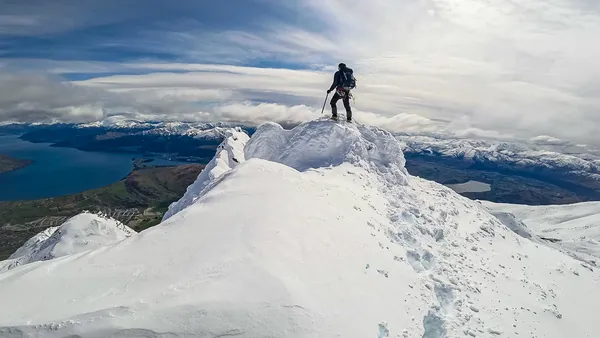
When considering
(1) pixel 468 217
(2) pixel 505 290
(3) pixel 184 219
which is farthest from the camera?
(1) pixel 468 217

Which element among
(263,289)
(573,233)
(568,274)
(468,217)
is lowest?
(573,233)

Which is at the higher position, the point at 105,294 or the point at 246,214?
the point at 246,214

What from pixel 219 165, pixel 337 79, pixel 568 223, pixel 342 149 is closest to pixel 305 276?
pixel 342 149

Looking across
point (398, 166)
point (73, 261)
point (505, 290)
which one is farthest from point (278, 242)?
point (398, 166)

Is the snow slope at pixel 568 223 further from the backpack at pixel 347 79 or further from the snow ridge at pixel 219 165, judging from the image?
the backpack at pixel 347 79

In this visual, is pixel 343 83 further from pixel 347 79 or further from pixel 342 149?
pixel 342 149

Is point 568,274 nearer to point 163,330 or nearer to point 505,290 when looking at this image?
point 505,290

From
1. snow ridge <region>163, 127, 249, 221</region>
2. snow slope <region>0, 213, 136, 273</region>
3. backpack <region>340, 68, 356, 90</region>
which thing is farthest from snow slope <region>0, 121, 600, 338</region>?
snow slope <region>0, 213, 136, 273</region>
